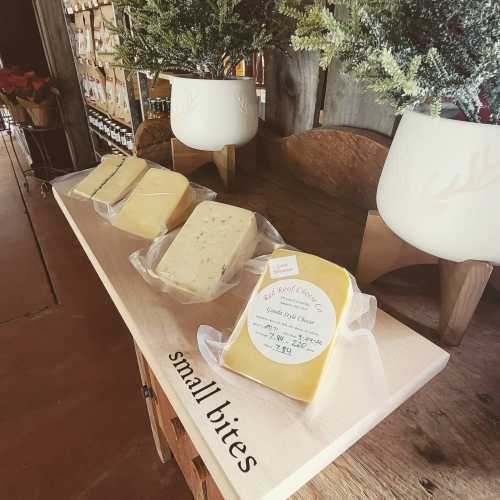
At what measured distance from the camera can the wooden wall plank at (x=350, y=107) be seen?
79 centimetres

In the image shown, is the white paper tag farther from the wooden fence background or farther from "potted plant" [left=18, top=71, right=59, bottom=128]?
"potted plant" [left=18, top=71, right=59, bottom=128]

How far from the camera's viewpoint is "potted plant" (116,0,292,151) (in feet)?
2.37

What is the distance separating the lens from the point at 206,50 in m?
0.77

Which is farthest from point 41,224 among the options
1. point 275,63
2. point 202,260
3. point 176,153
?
point 202,260

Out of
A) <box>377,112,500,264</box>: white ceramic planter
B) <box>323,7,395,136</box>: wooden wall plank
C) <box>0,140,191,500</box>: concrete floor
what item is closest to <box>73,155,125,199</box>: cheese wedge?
<box>323,7,395,136</box>: wooden wall plank

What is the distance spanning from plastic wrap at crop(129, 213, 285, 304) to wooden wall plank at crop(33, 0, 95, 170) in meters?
3.03

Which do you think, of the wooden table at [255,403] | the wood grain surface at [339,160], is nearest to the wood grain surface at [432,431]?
the wooden table at [255,403]

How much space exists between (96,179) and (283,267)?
26.4 inches

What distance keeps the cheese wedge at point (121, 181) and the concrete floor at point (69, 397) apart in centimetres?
86

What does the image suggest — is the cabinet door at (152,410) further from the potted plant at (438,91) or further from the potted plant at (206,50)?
the potted plant at (438,91)

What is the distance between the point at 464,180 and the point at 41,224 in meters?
2.90

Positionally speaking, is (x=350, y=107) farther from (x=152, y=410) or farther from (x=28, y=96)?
(x=28, y=96)

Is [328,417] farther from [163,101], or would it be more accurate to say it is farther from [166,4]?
[163,101]

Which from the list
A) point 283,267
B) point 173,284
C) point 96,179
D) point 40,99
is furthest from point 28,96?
point 283,267
